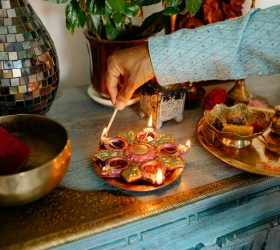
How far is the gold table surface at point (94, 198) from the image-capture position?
58cm

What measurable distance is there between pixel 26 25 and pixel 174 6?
12.4 inches

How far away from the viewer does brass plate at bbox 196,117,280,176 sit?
716 mm

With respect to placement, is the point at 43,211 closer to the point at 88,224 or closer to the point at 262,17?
the point at 88,224

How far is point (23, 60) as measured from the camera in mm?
718

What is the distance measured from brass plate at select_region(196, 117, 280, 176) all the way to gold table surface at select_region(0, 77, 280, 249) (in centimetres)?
1

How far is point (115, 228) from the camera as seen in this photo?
60 centimetres

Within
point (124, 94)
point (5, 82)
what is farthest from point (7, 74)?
point (124, 94)

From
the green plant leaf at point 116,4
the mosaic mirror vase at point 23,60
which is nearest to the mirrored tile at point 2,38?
the mosaic mirror vase at point 23,60

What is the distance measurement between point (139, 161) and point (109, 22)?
0.35 meters

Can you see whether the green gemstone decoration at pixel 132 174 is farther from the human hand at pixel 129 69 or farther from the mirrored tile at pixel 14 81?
the mirrored tile at pixel 14 81

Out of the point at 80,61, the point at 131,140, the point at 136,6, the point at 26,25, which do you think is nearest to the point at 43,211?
the point at 131,140

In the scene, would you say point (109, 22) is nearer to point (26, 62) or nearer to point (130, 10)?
point (130, 10)

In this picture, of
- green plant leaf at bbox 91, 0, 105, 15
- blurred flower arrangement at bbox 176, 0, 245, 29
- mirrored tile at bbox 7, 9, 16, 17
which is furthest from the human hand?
blurred flower arrangement at bbox 176, 0, 245, 29

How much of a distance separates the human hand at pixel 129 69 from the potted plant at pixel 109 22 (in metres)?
0.09
